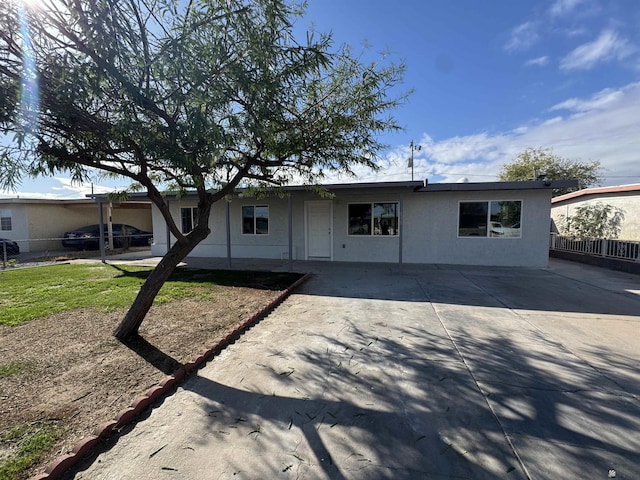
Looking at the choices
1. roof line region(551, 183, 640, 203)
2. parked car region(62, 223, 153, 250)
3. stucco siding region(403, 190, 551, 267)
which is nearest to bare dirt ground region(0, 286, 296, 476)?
stucco siding region(403, 190, 551, 267)

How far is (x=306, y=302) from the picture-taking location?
574cm

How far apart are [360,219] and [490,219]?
423 centimetres

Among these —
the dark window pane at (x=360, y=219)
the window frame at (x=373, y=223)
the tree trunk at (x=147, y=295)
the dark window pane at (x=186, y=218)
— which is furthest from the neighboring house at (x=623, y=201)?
the dark window pane at (x=186, y=218)

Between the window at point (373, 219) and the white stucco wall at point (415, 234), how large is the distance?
0.60ft

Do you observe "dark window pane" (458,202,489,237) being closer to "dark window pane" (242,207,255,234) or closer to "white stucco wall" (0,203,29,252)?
"dark window pane" (242,207,255,234)

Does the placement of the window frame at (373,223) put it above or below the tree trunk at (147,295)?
above

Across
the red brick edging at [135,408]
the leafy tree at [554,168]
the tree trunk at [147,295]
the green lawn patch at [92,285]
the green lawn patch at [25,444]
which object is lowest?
the green lawn patch at [25,444]

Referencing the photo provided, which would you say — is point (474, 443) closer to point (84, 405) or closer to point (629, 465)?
point (629, 465)

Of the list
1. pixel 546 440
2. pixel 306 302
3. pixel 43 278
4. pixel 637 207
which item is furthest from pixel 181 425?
pixel 637 207

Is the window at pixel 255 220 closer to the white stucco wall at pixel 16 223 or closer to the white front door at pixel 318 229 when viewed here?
the white front door at pixel 318 229

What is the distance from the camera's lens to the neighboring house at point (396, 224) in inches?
366

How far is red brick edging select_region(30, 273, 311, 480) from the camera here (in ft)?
6.06

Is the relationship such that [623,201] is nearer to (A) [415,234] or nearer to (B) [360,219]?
(A) [415,234]

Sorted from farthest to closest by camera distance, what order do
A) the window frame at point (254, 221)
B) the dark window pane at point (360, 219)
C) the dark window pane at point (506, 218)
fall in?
the window frame at point (254, 221), the dark window pane at point (360, 219), the dark window pane at point (506, 218)
